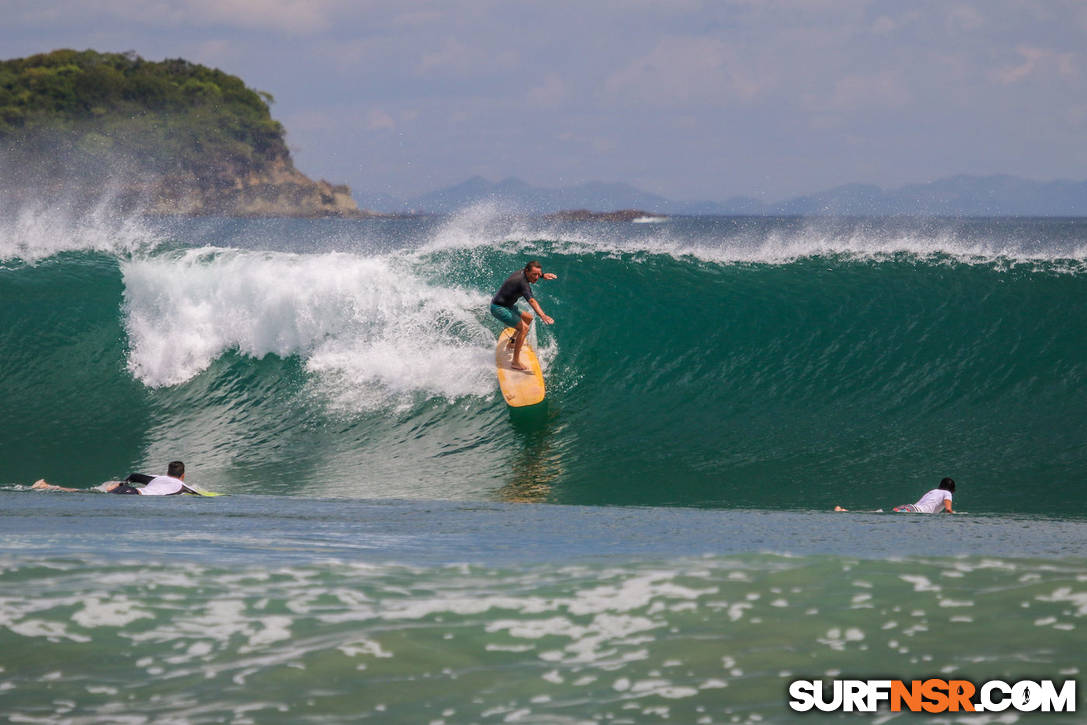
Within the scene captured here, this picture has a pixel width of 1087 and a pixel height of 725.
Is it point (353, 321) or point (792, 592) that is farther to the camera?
point (353, 321)

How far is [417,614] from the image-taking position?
4586 millimetres

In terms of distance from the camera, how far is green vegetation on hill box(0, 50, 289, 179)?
344 feet

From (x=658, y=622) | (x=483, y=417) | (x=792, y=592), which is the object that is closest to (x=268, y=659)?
(x=658, y=622)

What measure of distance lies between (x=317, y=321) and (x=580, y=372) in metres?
3.69

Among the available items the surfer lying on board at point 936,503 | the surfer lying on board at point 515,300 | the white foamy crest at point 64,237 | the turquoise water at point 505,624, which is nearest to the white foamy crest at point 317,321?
the surfer lying on board at point 515,300

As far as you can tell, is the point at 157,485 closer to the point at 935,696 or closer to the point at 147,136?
the point at 935,696

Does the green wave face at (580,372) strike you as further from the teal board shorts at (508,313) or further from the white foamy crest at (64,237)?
the teal board shorts at (508,313)

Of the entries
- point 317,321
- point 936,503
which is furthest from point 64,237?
point 936,503

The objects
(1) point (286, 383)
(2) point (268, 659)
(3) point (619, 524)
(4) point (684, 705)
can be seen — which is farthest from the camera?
(1) point (286, 383)

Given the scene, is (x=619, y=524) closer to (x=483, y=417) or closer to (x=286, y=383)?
(x=483, y=417)

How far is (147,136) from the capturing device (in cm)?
10844

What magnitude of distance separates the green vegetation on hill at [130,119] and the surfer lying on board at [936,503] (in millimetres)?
107072

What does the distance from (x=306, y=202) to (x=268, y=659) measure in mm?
120126

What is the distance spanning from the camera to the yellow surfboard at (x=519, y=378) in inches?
484
